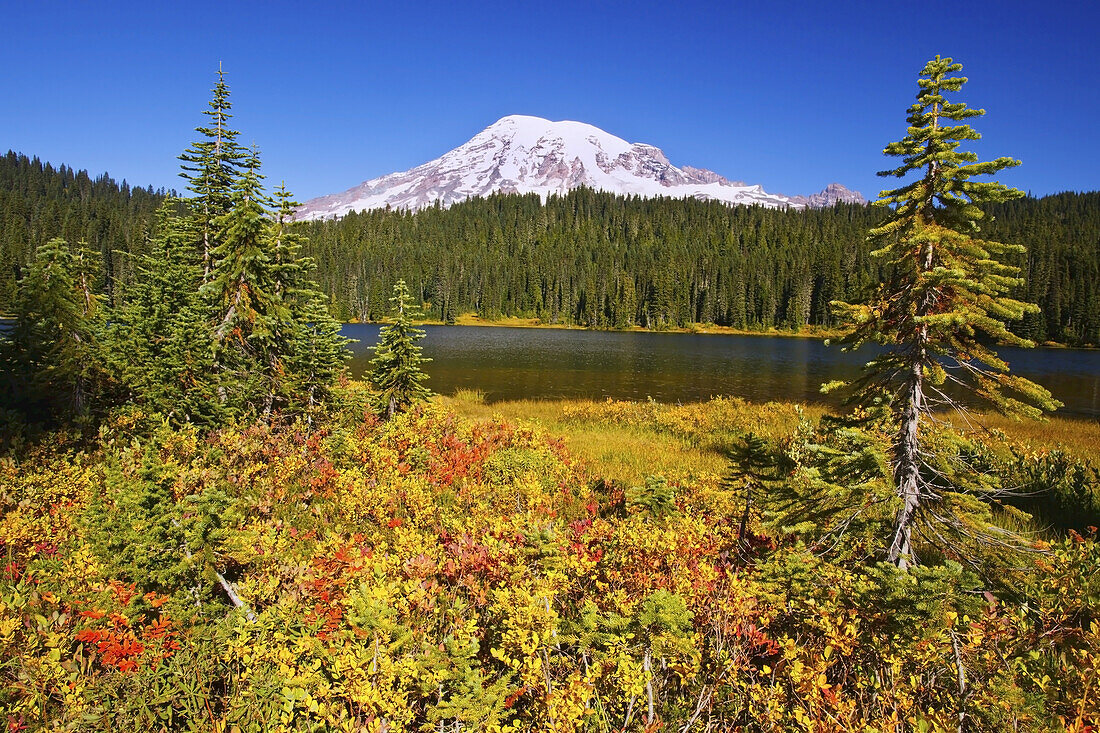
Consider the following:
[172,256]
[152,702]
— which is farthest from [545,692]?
[172,256]

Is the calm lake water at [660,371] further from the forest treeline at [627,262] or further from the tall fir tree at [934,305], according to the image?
the forest treeline at [627,262]

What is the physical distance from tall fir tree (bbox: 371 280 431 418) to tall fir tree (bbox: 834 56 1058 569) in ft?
39.2

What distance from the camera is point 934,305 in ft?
19.6

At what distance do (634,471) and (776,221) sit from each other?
630 ft

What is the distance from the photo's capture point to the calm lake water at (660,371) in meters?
36.1

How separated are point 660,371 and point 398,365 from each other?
117ft

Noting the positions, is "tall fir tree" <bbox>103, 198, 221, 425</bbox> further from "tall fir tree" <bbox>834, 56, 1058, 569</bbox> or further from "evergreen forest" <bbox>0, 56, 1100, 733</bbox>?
"tall fir tree" <bbox>834, 56, 1058, 569</bbox>

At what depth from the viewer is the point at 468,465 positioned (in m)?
10.8

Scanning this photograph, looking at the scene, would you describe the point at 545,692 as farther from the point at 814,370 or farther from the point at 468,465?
the point at 814,370

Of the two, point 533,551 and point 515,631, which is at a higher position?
point 533,551

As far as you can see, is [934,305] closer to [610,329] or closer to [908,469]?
[908,469]

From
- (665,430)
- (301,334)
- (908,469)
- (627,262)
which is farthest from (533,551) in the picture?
(627,262)

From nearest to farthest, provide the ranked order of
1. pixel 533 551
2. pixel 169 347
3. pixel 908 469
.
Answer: pixel 533 551
pixel 908 469
pixel 169 347

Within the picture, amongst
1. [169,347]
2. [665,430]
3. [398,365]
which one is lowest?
[665,430]
